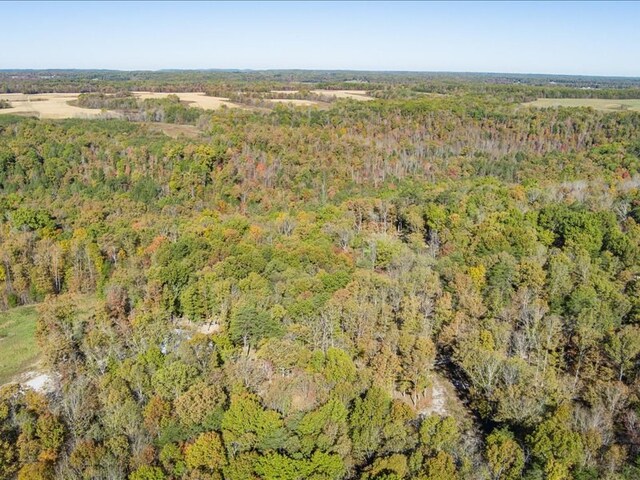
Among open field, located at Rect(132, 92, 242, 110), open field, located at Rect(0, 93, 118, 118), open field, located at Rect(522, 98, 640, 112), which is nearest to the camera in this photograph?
open field, located at Rect(0, 93, 118, 118)

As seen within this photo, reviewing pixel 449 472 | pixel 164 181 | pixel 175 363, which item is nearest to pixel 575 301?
pixel 449 472

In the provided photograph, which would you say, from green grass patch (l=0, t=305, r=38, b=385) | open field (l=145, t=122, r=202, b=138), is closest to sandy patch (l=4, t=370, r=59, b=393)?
green grass patch (l=0, t=305, r=38, b=385)

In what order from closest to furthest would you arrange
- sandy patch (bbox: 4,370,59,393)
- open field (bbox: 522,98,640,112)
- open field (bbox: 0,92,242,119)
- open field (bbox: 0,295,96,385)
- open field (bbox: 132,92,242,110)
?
sandy patch (bbox: 4,370,59,393)
open field (bbox: 0,295,96,385)
open field (bbox: 0,92,242,119)
open field (bbox: 132,92,242,110)
open field (bbox: 522,98,640,112)

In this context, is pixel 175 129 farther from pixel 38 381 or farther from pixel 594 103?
pixel 594 103

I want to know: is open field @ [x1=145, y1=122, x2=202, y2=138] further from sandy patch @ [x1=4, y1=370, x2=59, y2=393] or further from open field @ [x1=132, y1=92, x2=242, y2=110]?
sandy patch @ [x1=4, y1=370, x2=59, y2=393]

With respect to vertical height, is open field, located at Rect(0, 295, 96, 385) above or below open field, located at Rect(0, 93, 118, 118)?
below

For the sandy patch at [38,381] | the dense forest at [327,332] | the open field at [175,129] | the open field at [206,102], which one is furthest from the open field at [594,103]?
the sandy patch at [38,381]
